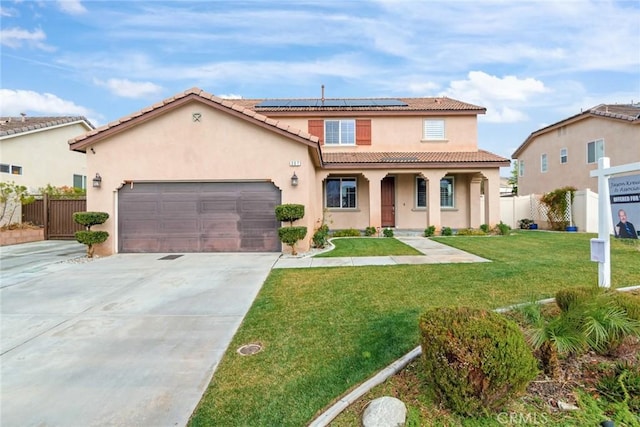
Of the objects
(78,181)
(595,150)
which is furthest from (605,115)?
(78,181)

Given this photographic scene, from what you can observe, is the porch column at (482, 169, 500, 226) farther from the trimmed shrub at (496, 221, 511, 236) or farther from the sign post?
the sign post

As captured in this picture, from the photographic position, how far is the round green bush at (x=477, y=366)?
2.30 meters

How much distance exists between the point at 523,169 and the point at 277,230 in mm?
22426

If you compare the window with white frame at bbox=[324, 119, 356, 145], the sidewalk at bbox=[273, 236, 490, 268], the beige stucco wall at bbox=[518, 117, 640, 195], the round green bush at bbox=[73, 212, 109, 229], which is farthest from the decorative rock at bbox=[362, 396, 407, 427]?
the beige stucco wall at bbox=[518, 117, 640, 195]

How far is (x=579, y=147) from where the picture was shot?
18.8 metres

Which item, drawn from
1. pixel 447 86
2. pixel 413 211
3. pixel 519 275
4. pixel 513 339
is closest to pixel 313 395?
pixel 513 339

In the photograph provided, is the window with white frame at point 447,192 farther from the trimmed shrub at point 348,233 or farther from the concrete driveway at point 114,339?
the concrete driveway at point 114,339

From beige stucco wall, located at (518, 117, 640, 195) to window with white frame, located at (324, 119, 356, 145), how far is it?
474 inches

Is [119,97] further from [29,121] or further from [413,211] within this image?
[413,211]

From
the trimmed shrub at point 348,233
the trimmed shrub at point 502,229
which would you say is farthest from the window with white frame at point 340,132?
the trimmed shrub at point 502,229

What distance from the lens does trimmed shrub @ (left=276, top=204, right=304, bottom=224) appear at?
9.77m

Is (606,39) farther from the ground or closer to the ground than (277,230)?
farther from the ground

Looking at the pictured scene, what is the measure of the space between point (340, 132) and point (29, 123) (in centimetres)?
1766

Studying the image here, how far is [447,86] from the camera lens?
68.5ft
